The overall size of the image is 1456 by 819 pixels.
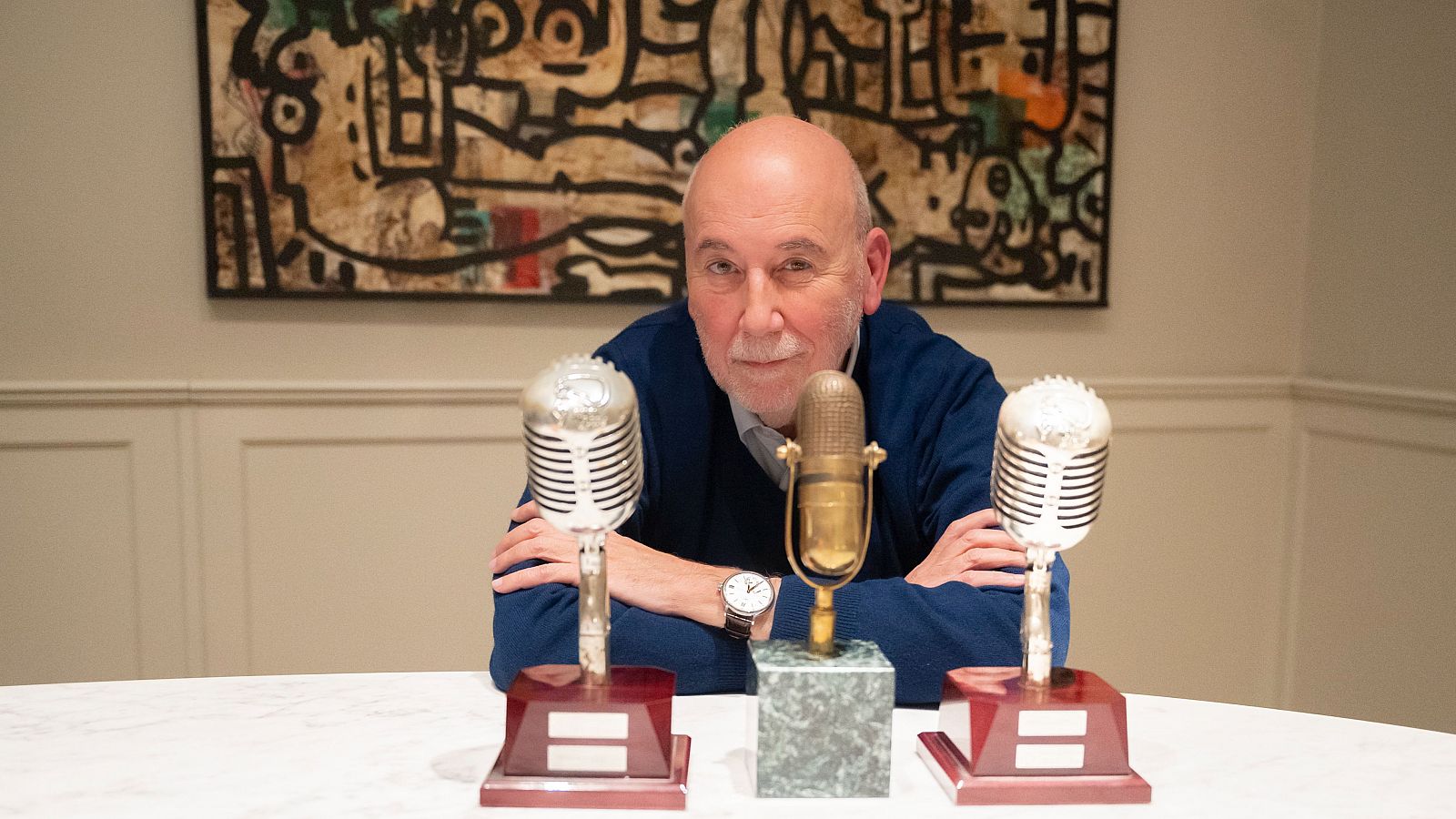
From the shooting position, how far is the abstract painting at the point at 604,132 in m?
2.99

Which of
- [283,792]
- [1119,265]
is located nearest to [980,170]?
[1119,265]

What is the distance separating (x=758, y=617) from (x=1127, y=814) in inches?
20.9

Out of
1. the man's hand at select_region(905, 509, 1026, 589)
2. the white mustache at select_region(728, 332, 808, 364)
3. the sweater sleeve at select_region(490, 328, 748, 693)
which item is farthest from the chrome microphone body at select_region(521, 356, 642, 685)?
the white mustache at select_region(728, 332, 808, 364)

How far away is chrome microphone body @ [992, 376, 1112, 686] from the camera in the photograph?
1010 mm

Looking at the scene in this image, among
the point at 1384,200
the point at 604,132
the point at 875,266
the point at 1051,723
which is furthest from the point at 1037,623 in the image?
the point at 1384,200

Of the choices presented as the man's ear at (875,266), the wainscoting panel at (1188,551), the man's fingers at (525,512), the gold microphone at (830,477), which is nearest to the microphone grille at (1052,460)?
the gold microphone at (830,477)

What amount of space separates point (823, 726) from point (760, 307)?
2.59 ft

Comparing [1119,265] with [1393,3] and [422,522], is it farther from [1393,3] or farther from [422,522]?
[422,522]

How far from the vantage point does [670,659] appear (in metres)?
1.40

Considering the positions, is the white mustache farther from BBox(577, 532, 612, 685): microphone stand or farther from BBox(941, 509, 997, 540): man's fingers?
BBox(577, 532, 612, 685): microphone stand

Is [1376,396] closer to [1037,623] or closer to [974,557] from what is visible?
[974,557]

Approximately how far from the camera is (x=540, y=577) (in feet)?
4.89

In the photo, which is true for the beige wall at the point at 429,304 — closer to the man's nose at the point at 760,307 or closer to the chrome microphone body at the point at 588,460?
the man's nose at the point at 760,307

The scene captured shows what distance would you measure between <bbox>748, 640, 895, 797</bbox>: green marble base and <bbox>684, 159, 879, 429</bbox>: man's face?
2.27ft
